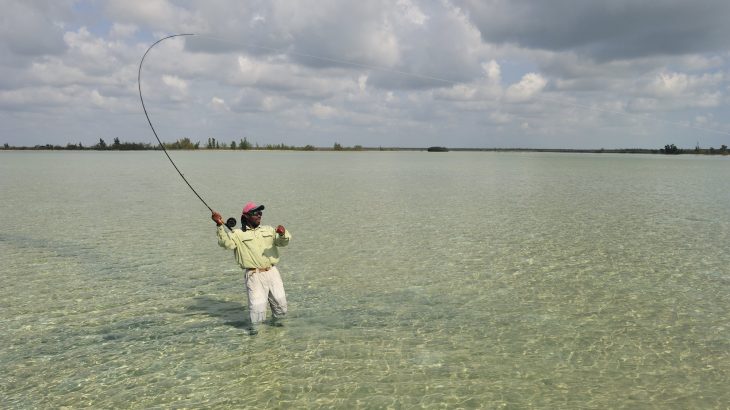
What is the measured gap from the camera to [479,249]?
49.9 ft

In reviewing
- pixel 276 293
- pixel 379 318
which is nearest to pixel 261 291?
pixel 276 293

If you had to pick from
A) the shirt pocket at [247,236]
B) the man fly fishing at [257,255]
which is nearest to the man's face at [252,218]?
the man fly fishing at [257,255]

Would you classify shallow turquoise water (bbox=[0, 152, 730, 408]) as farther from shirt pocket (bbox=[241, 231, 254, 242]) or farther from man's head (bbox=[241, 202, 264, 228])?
man's head (bbox=[241, 202, 264, 228])

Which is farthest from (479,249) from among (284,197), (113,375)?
(284,197)

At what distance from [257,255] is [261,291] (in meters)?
0.63

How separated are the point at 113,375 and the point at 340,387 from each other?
3.11 metres

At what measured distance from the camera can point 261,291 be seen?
8.27 metres

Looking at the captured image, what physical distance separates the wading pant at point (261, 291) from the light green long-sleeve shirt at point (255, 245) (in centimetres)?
17

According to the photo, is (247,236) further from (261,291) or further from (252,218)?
(261,291)

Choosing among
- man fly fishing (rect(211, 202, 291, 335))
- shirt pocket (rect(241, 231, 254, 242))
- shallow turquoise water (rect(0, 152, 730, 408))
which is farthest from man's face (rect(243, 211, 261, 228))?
shallow turquoise water (rect(0, 152, 730, 408))

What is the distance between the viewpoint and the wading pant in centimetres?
820

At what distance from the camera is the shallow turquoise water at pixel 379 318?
6.66m

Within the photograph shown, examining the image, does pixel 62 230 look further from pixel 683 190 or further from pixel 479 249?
pixel 683 190

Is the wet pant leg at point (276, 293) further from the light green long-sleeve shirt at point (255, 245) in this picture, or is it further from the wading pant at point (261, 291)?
the light green long-sleeve shirt at point (255, 245)
